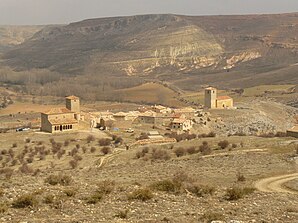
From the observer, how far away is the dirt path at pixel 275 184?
52.5ft

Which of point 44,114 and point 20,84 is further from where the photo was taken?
point 20,84

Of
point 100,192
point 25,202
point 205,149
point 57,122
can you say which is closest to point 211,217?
point 100,192

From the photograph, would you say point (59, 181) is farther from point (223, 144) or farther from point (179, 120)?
point (179, 120)

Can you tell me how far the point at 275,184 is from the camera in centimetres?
1711

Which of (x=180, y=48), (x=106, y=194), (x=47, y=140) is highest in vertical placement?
(x=180, y=48)

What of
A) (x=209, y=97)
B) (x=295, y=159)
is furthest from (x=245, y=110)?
(x=295, y=159)

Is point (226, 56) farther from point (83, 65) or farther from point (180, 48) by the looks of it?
point (83, 65)

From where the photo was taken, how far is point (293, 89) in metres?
109

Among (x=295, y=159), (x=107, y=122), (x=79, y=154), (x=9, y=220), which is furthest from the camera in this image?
(x=107, y=122)

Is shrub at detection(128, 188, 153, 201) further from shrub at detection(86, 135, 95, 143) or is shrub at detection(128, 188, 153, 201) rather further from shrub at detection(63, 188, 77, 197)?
shrub at detection(86, 135, 95, 143)

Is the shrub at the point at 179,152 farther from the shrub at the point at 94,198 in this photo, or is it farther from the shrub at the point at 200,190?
the shrub at the point at 94,198

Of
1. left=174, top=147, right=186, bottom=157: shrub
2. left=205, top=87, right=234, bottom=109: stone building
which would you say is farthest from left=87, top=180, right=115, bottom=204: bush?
left=205, top=87, right=234, bottom=109: stone building

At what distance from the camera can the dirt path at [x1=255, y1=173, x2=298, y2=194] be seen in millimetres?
16003

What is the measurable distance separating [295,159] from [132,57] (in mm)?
155246
